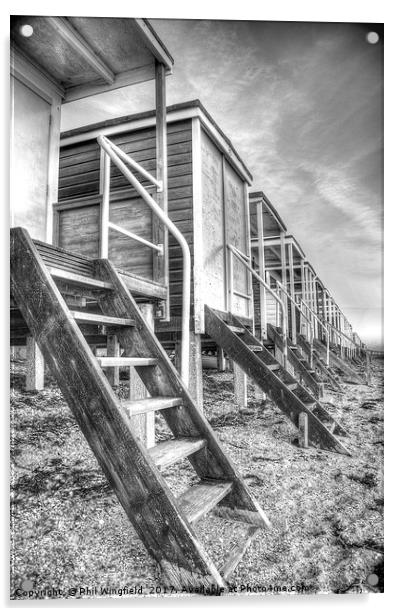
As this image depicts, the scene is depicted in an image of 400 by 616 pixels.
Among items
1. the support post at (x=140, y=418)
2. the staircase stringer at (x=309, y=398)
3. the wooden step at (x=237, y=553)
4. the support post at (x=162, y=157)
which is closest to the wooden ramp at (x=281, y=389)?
the staircase stringer at (x=309, y=398)

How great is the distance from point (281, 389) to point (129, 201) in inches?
85.6

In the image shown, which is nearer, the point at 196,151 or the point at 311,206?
the point at 311,206

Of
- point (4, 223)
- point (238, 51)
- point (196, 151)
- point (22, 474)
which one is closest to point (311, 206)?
point (238, 51)

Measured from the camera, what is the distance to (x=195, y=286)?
13.6 ft

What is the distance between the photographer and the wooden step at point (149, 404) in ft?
Result: 6.06

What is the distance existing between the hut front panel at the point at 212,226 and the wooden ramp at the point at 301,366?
2.90 ft

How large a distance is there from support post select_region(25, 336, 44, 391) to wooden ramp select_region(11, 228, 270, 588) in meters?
0.91

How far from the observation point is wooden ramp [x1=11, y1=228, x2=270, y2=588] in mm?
1590

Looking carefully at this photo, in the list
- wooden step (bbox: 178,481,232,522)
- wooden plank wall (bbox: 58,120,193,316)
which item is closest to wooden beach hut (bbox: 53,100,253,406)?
wooden plank wall (bbox: 58,120,193,316)

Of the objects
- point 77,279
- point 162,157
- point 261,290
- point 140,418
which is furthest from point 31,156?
point 261,290

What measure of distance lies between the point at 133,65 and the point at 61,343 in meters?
2.69

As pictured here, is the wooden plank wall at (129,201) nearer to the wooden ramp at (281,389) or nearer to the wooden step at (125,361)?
the wooden ramp at (281,389)
